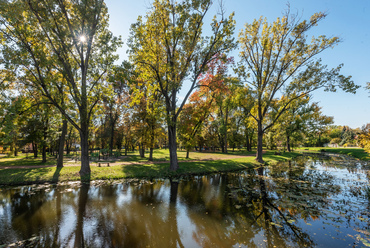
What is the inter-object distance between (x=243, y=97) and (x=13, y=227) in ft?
75.3

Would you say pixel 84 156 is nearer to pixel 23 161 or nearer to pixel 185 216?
pixel 185 216

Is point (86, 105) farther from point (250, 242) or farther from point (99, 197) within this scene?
point (250, 242)

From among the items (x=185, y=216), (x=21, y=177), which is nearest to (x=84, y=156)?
(x=21, y=177)

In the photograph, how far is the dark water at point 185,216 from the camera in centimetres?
520

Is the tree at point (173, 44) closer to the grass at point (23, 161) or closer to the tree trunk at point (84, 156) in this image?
the tree trunk at point (84, 156)

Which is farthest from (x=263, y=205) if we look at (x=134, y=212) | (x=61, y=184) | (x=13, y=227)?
(x=61, y=184)

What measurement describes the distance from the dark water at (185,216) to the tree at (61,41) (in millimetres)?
5926

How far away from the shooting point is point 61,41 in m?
12.7

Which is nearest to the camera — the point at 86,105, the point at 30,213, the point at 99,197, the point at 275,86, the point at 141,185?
the point at 30,213

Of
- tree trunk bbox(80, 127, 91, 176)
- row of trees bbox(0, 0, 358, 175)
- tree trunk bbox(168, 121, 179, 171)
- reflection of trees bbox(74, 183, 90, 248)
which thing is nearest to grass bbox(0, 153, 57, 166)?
row of trees bbox(0, 0, 358, 175)

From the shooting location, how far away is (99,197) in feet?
30.0

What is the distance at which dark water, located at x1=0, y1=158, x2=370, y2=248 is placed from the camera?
17.0ft

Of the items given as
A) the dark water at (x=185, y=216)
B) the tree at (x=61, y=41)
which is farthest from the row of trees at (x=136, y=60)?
the dark water at (x=185, y=216)

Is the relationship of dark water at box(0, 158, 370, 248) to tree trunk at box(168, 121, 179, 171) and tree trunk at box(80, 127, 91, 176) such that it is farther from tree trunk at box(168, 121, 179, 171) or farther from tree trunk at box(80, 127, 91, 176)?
tree trunk at box(168, 121, 179, 171)
